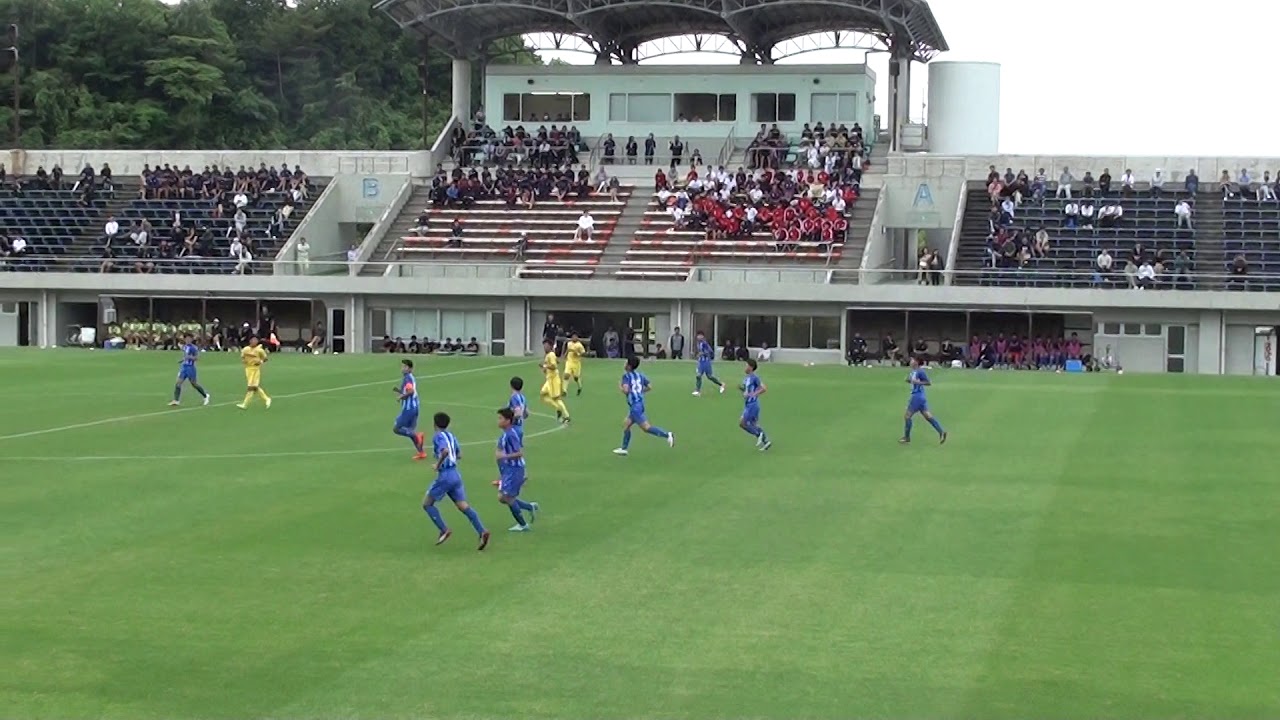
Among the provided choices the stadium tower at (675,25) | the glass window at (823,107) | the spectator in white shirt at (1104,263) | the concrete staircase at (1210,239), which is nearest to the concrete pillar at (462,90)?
the stadium tower at (675,25)

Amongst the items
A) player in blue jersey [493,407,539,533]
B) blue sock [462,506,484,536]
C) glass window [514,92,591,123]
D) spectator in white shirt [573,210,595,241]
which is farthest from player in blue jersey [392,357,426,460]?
glass window [514,92,591,123]

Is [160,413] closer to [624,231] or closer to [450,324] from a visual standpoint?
[450,324]

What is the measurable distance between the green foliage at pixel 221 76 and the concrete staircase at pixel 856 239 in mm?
32729

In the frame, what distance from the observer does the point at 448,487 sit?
18828mm

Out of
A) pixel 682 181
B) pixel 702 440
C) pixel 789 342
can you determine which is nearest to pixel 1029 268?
pixel 789 342

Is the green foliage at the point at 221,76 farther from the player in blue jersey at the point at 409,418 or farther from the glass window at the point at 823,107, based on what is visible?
the player in blue jersey at the point at 409,418

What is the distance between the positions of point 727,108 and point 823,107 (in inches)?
162

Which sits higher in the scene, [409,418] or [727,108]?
[727,108]

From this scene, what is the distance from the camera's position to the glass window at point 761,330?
5978 centimetres

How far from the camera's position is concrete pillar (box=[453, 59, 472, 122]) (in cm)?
7506

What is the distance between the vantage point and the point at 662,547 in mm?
19688

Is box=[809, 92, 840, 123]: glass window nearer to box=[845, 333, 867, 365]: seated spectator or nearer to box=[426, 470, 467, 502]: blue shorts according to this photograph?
box=[845, 333, 867, 365]: seated spectator

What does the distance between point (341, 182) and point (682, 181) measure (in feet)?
46.2

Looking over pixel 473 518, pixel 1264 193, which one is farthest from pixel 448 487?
pixel 1264 193
